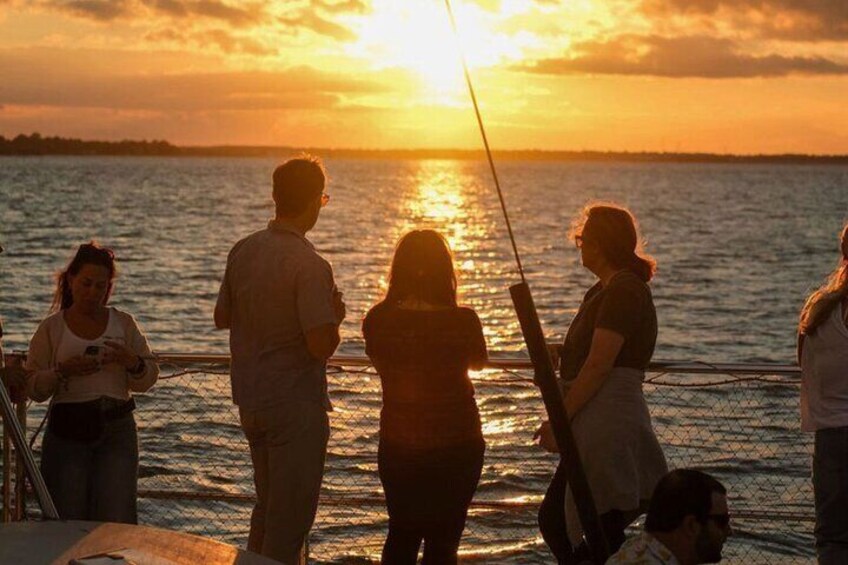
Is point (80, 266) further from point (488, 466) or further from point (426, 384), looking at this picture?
point (488, 466)

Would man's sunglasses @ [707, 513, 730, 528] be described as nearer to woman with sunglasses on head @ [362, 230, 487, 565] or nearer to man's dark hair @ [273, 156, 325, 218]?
woman with sunglasses on head @ [362, 230, 487, 565]

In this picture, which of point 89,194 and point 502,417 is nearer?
point 502,417

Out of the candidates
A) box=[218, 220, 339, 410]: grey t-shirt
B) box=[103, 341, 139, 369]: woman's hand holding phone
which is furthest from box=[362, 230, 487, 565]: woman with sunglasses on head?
box=[103, 341, 139, 369]: woman's hand holding phone

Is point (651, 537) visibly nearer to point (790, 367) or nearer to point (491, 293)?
point (790, 367)

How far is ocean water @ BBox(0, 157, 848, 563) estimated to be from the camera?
11430mm

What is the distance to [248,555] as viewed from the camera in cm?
435

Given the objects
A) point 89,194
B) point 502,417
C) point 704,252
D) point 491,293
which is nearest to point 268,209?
point 89,194

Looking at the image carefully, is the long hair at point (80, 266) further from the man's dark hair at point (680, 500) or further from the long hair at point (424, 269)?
the man's dark hair at point (680, 500)

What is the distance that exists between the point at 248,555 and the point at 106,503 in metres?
1.65

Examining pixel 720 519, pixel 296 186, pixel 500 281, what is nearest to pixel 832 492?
pixel 720 519

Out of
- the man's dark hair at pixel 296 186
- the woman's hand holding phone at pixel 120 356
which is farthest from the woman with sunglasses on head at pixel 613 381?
the woman's hand holding phone at pixel 120 356

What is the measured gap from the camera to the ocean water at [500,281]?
11.4m

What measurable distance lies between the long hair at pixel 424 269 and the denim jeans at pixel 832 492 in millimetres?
1451

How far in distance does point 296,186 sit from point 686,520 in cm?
195
